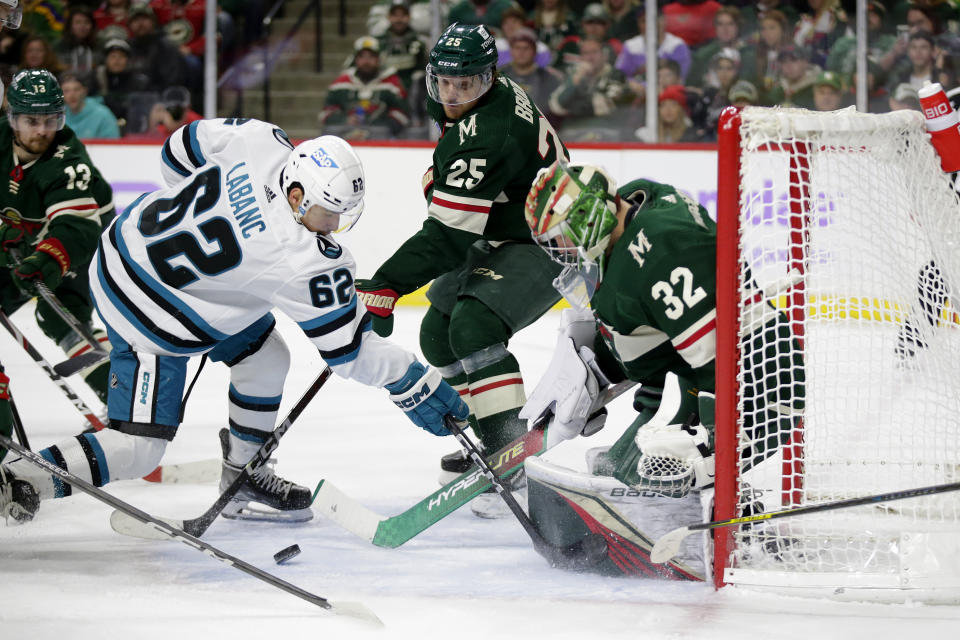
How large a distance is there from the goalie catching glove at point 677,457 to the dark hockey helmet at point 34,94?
2079 mm

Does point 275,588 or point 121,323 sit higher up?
point 121,323

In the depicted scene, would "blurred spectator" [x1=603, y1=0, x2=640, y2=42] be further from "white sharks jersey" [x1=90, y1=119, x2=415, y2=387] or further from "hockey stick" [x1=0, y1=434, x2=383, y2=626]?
"hockey stick" [x1=0, y1=434, x2=383, y2=626]

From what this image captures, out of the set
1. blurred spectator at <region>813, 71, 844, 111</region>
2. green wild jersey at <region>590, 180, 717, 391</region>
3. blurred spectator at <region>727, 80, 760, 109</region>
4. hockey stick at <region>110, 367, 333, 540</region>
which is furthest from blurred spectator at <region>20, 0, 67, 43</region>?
green wild jersey at <region>590, 180, 717, 391</region>

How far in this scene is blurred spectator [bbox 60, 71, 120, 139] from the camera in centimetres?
598

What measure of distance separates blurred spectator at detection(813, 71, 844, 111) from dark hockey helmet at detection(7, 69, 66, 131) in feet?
13.0

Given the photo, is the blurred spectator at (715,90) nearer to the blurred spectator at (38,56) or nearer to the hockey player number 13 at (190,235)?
the blurred spectator at (38,56)

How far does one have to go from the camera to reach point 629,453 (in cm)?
269

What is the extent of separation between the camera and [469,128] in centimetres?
280

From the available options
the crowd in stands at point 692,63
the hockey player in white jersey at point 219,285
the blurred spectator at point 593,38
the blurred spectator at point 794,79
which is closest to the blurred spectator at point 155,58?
the crowd in stands at point 692,63

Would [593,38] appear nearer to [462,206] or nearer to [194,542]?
[462,206]

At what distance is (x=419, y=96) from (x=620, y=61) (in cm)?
108

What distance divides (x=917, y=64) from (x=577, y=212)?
14.5 ft

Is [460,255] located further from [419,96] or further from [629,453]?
[419,96]

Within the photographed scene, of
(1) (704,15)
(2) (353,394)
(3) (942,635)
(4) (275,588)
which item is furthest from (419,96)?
(3) (942,635)
